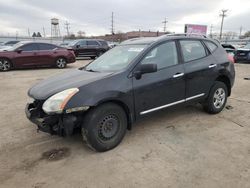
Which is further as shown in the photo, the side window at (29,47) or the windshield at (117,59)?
the side window at (29,47)

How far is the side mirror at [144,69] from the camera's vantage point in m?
3.33

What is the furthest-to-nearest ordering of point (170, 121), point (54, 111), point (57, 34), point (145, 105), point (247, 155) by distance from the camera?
point (57, 34) < point (170, 121) < point (145, 105) < point (247, 155) < point (54, 111)

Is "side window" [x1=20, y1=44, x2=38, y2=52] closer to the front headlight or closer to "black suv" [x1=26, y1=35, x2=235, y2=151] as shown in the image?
"black suv" [x1=26, y1=35, x2=235, y2=151]

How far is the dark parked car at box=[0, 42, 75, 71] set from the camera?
11.0 meters

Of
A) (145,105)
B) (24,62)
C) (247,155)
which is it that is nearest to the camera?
(247,155)

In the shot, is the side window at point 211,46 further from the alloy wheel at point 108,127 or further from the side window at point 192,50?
the alloy wheel at point 108,127

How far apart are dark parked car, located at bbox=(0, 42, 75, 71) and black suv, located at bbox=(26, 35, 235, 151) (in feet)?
26.8

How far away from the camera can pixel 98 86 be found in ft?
10.2

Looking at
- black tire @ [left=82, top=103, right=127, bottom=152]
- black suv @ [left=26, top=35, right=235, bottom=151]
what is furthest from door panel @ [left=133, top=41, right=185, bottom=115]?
black tire @ [left=82, top=103, right=127, bottom=152]

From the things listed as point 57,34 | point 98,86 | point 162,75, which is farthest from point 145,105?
point 57,34

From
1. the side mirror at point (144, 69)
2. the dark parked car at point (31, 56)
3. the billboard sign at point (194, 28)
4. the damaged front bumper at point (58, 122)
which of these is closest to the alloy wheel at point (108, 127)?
the damaged front bumper at point (58, 122)

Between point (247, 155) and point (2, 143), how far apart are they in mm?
3720

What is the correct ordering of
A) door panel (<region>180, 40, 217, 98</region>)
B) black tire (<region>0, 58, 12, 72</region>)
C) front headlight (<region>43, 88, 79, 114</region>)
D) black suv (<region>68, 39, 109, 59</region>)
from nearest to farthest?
front headlight (<region>43, 88, 79, 114</region>), door panel (<region>180, 40, 217, 98</region>), black tire (<region>0, 58, 12, 72</region>), black suv (<region>68, 39, 109, 59</region>)

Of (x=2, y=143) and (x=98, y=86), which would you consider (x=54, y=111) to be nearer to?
(x=98, y=86)
